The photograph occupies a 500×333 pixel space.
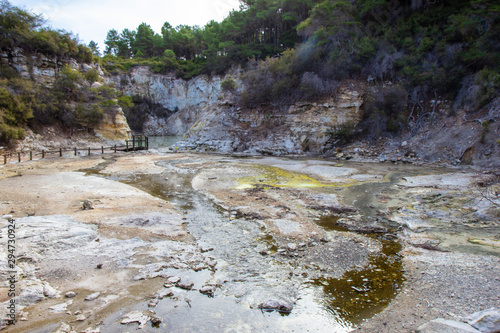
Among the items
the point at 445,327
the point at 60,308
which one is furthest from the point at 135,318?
the point at 445,327

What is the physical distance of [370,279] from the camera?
5051 mm

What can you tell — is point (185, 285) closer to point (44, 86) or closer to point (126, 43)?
point (44, 86)

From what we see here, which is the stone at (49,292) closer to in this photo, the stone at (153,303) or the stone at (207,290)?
the stone at (153,303)

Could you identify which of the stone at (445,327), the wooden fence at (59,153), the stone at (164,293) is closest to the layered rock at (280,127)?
the wooden fence at (59,153)

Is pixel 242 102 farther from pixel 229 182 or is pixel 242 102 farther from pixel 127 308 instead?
pixel 127 308

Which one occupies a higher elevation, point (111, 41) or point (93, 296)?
point (111, 41)

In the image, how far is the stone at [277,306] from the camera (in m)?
4.24

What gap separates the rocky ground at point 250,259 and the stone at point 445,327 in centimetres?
27

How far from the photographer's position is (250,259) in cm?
580

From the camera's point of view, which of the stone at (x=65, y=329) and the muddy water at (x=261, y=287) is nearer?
the stone at (x=65, y=329)

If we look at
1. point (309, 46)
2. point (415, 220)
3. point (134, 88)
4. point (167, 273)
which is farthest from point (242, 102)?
point (134, 88)

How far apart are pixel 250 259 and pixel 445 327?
3.37 metres

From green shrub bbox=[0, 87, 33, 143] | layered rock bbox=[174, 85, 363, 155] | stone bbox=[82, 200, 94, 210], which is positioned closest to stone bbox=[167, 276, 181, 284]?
stone bbox=[82, 200, 94, 210]

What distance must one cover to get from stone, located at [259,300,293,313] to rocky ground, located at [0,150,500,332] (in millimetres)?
15
